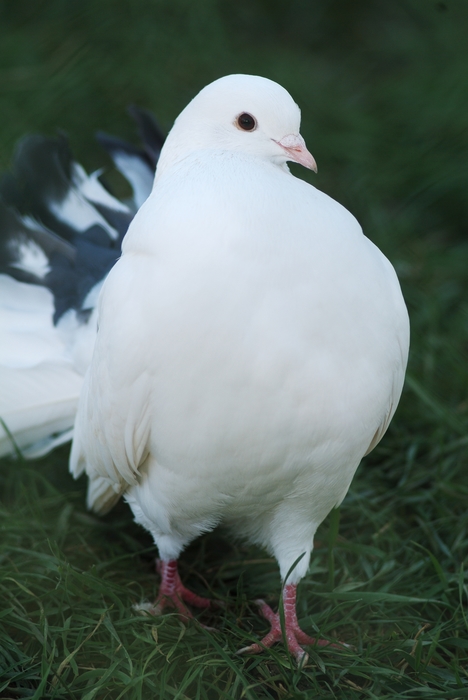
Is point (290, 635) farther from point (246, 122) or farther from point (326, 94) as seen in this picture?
point (326, 94)

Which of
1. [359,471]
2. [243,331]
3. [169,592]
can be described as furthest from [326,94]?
[243,331]

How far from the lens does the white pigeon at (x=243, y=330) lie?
2.20 m

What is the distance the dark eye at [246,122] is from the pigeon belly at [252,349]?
22 cm

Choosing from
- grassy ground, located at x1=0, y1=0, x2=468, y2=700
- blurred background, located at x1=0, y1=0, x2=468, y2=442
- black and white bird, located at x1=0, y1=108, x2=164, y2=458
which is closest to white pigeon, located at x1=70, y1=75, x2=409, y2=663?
grassy ground, located at x1=0, y1=0, x2=468, y2=700

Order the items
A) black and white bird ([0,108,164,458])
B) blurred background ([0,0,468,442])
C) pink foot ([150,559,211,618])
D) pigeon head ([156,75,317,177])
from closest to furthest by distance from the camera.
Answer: pigeon head ([156,75,317,177]), pink foot ([150,559,211,618]), black and white bird ([0,108,164,458]), blurred background ([0,0,468,442])

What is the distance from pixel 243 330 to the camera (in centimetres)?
219

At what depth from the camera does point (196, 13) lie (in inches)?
234

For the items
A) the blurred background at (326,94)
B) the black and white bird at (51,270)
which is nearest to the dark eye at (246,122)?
the black and white bird at (51,270)

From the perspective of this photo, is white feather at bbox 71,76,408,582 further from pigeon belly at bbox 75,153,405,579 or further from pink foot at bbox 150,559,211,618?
pink foot at bbox 150,559,211,618

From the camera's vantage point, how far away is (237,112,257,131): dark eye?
98.7 inches

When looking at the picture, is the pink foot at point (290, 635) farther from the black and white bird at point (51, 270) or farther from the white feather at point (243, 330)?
the black and white bird at point (51, 270)

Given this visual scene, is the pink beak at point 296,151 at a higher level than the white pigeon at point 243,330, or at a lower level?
higher

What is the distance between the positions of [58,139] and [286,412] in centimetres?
209

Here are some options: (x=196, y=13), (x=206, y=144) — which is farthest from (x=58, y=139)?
(x=196, y=13)
